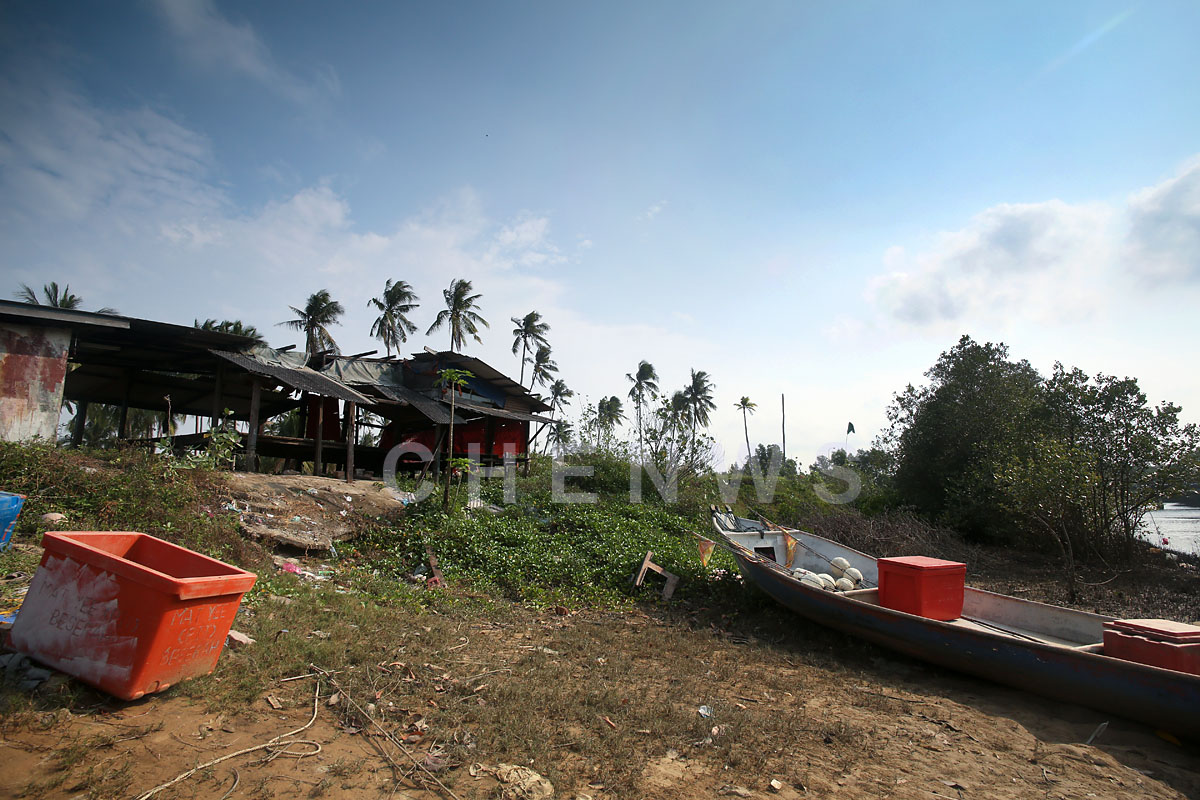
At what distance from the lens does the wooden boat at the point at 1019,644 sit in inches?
174

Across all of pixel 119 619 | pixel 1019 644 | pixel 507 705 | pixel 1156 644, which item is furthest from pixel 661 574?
pixel 119 619

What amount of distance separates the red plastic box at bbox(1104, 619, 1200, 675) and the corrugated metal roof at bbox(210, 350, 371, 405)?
39.9 feet

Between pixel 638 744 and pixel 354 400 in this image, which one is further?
pixel 354 400

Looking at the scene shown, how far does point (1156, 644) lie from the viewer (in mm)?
4754

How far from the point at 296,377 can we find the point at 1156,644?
1327 cm

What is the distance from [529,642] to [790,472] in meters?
23.5

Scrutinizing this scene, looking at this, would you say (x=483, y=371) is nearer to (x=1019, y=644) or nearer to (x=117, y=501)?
(x=117, y=501)

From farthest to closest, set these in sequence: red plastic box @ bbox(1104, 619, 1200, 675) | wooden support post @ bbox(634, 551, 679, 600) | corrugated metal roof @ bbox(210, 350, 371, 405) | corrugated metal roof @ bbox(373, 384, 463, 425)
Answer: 1. corrugated metal roof @ bbox(373, 384, 463, 425)
2. corrugated metal roof @ bbox(210, 350, 371, 405)
3. wooden support post @ bbox(634, 551, 679, 600)
4. red plastic box @ bbox(1104, 619, 1200, 675)

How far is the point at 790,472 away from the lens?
90.3 ft

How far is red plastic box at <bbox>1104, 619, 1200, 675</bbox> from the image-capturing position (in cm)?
462

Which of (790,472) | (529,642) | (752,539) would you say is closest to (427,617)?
(529,642)

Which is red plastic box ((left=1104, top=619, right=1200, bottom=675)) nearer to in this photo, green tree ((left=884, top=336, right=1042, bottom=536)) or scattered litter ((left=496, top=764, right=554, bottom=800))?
scattered litter ((left=496, top=764, right=554, bottom=800))

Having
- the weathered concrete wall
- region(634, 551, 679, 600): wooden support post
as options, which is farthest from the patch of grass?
region(634, 551, 679, 600): wooden support post

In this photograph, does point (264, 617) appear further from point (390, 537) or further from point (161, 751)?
point (390, 537)
